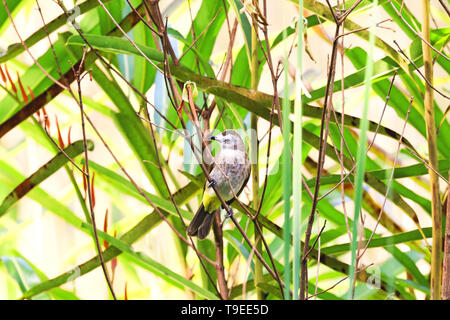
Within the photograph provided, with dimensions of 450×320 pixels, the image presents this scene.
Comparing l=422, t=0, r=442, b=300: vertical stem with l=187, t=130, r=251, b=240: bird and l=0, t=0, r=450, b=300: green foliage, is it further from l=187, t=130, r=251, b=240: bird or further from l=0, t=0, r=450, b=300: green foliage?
l=187, t=130, r=251, b=240: bird

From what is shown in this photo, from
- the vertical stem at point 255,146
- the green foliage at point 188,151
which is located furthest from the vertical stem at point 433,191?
the vertical stem at point 255,146

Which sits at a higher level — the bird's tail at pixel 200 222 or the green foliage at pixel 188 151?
the green foliage at pixel 188 151

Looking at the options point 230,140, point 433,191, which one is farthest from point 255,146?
point 433,191

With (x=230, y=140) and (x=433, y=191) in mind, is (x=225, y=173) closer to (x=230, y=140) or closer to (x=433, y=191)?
(x=230, y=140)

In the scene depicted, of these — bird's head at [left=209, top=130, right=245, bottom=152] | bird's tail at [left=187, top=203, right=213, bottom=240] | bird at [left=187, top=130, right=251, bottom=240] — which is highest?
bird's head at [left=209, top=130, right=245, bottom=152]

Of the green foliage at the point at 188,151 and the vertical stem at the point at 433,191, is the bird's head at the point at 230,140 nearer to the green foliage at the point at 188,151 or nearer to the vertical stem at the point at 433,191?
the green foliage at the point at 188,151

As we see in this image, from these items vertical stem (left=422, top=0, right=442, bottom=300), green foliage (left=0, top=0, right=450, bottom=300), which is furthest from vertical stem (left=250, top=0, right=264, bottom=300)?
vertical stem (left=422, top=0, right=442, bottom=300)

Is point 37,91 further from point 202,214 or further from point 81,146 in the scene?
point 202,214
